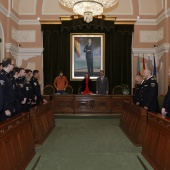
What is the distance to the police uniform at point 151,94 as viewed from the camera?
17.6ft

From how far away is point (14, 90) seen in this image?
519 centimetres

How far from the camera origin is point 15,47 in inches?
444

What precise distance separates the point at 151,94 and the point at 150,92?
5 centimetres

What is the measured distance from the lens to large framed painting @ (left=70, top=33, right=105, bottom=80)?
1222cm

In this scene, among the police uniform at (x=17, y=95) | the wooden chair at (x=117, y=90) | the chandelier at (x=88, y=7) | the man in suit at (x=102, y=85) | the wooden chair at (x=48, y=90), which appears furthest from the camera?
the wooden chair at (x=117, y=90)

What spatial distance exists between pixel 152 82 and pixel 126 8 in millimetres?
7624

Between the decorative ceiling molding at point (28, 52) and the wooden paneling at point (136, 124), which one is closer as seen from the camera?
the wooden paneling at point (136, 124)

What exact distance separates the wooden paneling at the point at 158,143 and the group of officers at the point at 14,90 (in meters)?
2.26

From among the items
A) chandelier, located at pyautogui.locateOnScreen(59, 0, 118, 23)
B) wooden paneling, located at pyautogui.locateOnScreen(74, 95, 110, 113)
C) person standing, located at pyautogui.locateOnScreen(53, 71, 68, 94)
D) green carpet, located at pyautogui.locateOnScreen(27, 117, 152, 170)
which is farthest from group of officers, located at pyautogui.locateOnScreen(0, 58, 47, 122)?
person standing, located at pyautogui.locateOnScreen(53, 71, 68, 94)

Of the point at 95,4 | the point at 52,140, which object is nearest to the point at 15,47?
the point at 95,4

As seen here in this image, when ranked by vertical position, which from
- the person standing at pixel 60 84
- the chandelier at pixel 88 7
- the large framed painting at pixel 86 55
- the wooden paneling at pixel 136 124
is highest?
the chandelier at pixel 88 7

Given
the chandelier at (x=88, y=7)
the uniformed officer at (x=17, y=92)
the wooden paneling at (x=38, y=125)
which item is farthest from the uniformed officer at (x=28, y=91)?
the chandelier at (x=88, y=7)

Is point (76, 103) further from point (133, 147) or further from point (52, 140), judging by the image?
point (133, 147)

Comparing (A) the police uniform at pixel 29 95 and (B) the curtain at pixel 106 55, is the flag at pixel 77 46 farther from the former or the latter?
(A) the police uniform at pixel 29 95
